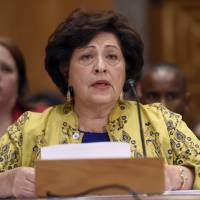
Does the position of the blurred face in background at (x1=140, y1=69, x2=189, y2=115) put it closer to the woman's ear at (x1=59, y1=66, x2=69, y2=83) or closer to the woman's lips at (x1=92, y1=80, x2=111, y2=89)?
the woman's ear at (x1=59, y1=66, x2=69, y2=83)

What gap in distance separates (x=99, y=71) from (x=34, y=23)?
11.1 ft

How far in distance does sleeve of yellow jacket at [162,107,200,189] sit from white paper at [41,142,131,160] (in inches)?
21.1

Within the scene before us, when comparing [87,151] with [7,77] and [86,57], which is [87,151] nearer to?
[86,57]

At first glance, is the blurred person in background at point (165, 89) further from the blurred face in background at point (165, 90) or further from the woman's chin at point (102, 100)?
the woman's chin at point (102, 100)

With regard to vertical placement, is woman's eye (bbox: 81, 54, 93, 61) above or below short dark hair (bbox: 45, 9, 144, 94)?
below

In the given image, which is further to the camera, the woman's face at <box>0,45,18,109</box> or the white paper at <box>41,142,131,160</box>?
the woman's face at <box>0,45,18,109</box>

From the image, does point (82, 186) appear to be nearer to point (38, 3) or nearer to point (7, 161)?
point (7, 161)

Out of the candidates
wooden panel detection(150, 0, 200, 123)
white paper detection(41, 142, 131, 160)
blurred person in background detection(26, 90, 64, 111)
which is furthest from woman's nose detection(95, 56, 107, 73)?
wooden panel detection(150, 0, 200, 123)

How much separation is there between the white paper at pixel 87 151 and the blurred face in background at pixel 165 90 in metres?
1.92

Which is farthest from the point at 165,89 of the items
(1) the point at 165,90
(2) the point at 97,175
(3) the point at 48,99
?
(2) the point at 97,175

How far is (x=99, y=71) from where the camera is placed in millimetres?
3348

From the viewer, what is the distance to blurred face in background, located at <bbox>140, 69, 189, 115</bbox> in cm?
484

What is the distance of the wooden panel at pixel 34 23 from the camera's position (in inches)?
260

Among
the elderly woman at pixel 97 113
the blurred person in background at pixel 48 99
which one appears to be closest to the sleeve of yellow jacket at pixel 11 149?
the elderly woman at pixel 97 113
